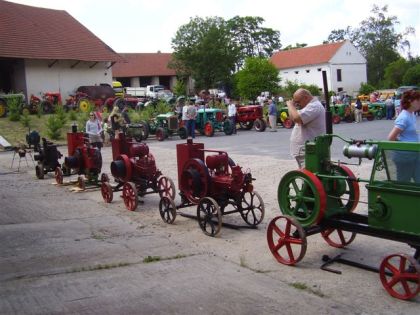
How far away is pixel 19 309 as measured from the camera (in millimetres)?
4676

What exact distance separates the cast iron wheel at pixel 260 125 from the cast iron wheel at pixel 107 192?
16.7m

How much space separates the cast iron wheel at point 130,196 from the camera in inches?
355

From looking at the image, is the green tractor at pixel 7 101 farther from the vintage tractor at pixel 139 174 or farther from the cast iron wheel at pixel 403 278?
the cast iron wheel at pixel 403 278

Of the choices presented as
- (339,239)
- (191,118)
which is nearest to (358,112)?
(191,118)

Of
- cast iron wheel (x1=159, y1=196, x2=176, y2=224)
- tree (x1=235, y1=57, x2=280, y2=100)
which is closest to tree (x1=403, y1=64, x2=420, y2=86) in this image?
tree (x1=235, y1=57, x2=280, y2=100)

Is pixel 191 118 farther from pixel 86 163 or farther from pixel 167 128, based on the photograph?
pixel 86 163

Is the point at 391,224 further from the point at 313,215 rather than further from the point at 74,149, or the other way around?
the point at 74,149

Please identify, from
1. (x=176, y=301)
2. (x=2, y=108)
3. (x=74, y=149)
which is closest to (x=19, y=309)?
(x=176, y=301)

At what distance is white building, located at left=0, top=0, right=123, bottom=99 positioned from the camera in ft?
113

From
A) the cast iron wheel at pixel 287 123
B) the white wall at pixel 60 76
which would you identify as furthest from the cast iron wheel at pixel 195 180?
the white wall at pixel 60 76

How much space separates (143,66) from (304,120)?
2434 inches

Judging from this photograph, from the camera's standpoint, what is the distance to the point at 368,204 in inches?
201

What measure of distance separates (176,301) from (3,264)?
2455 mm

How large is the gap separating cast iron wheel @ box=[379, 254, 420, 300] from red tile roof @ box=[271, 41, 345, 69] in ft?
227
